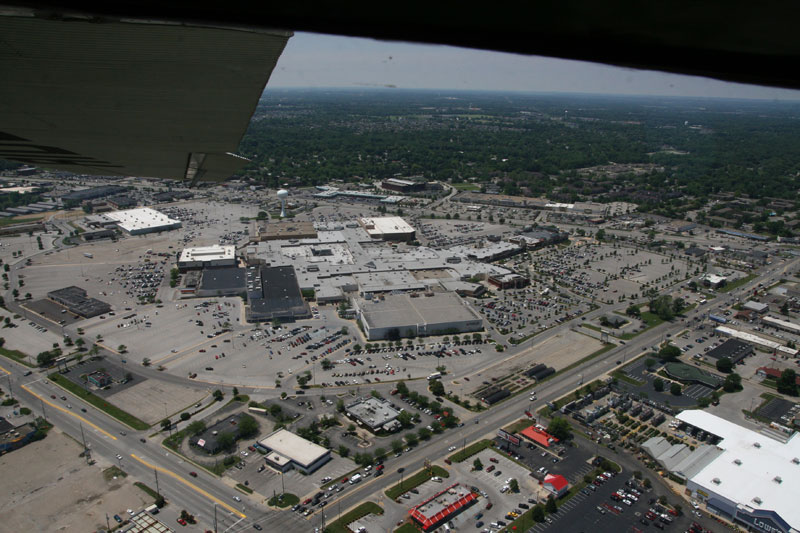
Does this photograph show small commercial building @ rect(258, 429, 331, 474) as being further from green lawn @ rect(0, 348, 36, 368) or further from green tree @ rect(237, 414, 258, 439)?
green lawn @ rect(0, 348, 36, 368)

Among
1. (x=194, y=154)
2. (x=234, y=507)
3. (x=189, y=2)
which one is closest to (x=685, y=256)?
(x=234, y=507)

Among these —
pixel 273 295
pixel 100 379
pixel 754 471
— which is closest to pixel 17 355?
pixel 100 379

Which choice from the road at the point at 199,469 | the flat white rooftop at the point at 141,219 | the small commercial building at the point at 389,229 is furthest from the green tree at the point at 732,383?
the flat white rooftop at the point at 141,219

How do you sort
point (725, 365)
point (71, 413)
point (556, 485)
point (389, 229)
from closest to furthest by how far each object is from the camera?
1. point (556, 485)
2. point (71, 413)
3. point (725, 365)
4. point (389, 229)

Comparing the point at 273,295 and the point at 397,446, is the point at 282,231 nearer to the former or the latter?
the point at 273,295

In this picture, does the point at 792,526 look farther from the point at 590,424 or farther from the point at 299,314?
the point at 299,314
